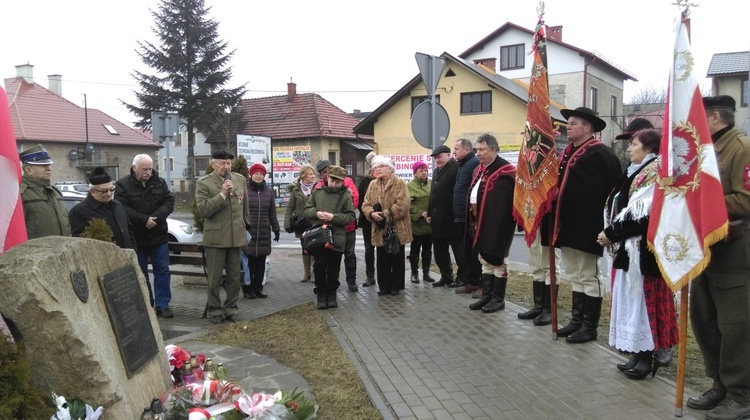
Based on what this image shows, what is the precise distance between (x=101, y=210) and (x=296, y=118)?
32.5m

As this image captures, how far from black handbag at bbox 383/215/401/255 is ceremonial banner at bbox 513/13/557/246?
221 centimetres

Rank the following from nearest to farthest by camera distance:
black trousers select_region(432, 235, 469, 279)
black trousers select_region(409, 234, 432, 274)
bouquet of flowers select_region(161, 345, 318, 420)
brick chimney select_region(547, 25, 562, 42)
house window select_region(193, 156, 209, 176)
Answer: bouquet of flowers select_region(161, 345, 318, 420), black trousers select_region(432, 235, 469, 279), black trousers select_region(409, 234, 432, 274), brick chimney select_region(547, 25, 562, 42), house window select_region(193, 156, 209, 176)

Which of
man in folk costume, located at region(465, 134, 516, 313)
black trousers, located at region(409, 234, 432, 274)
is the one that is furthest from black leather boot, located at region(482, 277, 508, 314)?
black trousers, located at region(409, 234, 432, 274)

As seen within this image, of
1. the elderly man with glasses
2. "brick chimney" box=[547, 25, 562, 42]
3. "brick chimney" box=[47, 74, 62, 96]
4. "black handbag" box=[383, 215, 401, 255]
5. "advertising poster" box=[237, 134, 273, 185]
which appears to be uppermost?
"brick chimney" box=[547, 25, 562, 42]

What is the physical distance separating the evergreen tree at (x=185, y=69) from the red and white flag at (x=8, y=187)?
34896 millimetres

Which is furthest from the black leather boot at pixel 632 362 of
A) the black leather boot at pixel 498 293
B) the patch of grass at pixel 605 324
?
the black leather boot at pixel 498 293

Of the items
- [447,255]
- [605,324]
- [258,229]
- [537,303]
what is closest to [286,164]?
[258,229]

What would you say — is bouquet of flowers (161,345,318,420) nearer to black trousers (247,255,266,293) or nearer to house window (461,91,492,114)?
black trousers (247,255,266,293)

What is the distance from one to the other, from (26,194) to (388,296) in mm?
4483

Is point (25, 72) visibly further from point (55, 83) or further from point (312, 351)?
point (312, 351)

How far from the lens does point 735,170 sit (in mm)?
3840

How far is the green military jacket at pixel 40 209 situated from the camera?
17.6ft

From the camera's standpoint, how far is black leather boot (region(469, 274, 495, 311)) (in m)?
7.02

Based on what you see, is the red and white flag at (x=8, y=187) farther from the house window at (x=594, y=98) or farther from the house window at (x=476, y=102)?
the house window at (x=594, y=98)
